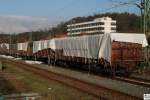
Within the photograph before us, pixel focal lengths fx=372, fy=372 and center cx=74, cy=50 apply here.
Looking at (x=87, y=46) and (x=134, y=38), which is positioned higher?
(x=134, y=38)

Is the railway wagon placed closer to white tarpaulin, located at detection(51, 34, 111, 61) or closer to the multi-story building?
white tarpaulin, located at detection(51, 34, 111, 61)

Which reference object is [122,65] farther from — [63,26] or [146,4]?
[63,26]

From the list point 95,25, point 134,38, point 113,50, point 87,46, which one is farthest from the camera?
point 95,25

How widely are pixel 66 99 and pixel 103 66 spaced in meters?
13.1

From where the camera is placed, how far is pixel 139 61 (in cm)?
2709

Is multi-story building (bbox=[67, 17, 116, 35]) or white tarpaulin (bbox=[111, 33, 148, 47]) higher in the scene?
Result: multi-story building (bbox=[67, 17, 116, 35])

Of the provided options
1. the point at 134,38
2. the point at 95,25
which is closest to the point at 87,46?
the point at 134,38

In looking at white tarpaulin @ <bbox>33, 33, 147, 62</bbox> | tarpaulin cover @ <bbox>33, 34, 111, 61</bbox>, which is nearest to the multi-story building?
tarpaulin cover @ <bbox>33, 34, 111, 61</bbox>

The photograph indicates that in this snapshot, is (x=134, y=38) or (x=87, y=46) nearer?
(x=134, y=38)

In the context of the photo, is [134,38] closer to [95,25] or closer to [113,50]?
[113,50]

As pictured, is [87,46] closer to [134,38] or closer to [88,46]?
[88,46]

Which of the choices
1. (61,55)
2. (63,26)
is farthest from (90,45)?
(63,26)

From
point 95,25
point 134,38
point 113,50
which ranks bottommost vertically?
point 113,50

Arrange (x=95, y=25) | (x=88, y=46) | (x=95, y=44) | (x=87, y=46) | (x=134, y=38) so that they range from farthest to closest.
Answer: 1. (x=95, y=25)
2. (x=87, y=46)
3. (x=88, y=46)
4. (x=95, y=44)
5. (x=134, y=38)
